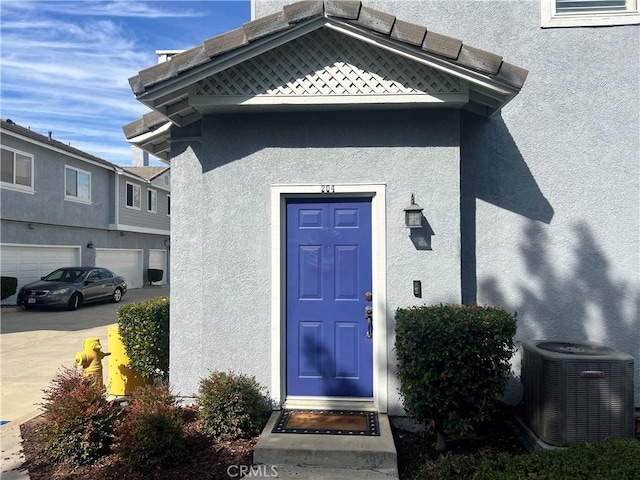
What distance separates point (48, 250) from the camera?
17.0m

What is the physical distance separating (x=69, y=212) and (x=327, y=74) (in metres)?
17.4

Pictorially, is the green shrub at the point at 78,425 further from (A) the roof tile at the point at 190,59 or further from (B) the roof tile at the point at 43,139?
(B) the roof tile at the point at 43,139

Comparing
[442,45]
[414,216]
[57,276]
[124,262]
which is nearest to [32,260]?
[57,276]

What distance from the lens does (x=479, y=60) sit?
3.96 metres

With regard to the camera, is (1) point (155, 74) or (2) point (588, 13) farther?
(2) point (588, 13)

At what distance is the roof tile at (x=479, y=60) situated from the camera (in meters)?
3.94

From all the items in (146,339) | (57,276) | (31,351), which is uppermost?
(57,276)

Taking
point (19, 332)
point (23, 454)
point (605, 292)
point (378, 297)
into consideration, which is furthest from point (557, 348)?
point (19, 332)

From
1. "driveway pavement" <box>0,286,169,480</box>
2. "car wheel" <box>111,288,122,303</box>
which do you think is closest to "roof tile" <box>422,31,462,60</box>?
"driveway pavement" <box>0,286,169,480</box>

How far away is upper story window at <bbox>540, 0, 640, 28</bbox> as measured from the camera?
4.97 meters

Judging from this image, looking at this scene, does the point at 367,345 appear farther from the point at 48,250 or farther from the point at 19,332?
the point at 48,250

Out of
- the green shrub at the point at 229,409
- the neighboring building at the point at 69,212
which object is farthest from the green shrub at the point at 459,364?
the neighboring building at the point at 69,212

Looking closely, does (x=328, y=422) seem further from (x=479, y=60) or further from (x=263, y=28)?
(x=263, y=28)

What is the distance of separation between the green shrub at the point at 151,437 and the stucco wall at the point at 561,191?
3.49 meters
